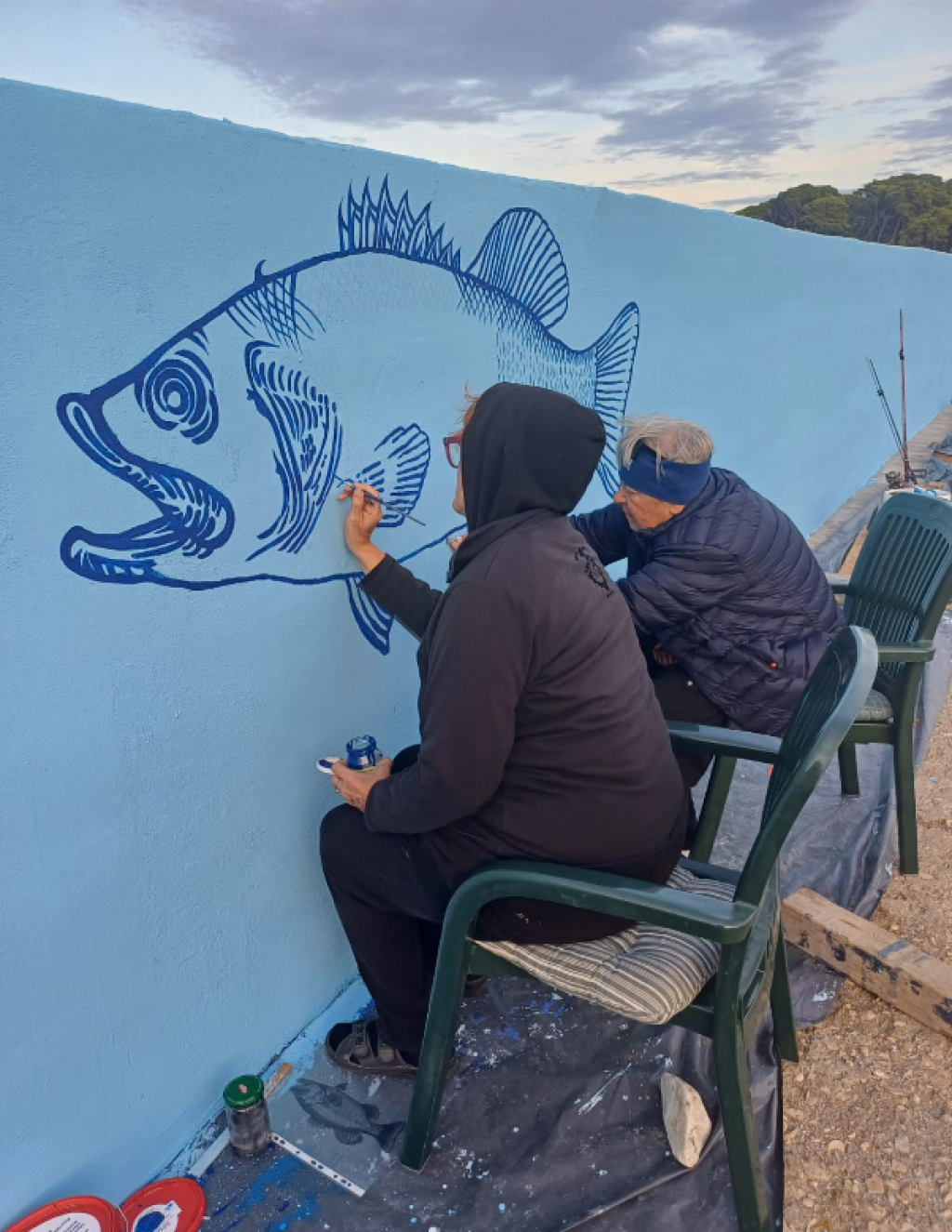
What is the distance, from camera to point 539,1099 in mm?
2072

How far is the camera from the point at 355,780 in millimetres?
1939

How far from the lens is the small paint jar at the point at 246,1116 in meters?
1.91

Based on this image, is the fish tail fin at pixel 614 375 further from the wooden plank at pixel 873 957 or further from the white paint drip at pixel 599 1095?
the white paint drip at pixel 599 1095

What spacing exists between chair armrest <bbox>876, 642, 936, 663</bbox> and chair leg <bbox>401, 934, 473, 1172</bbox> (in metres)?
1.58

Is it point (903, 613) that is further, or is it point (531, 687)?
point (903, 613)

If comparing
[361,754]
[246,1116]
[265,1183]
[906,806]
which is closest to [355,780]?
[361,754]

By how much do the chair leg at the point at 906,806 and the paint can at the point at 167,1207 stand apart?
87.5 inches

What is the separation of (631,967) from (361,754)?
0.71 m

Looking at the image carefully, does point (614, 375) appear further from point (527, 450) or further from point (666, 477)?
point (527, 450)

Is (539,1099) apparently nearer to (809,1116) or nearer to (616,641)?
(809,1116)

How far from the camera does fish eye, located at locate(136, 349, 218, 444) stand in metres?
1.63

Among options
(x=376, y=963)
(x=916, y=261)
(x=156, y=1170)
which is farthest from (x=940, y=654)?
(x=916, y=261)

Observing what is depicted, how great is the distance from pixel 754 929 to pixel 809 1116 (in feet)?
2.15

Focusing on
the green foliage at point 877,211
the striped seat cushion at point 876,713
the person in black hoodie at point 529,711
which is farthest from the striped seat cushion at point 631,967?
the green foliage at point 877,211
